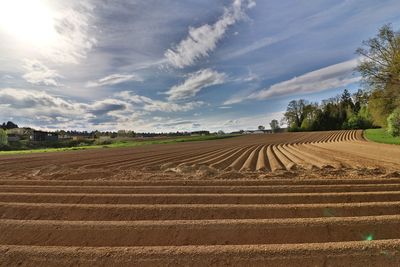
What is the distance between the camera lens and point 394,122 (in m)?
30.1

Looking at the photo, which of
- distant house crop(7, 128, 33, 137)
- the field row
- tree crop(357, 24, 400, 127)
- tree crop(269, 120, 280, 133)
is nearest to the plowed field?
the field row

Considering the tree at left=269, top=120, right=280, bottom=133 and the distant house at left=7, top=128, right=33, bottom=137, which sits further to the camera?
the tree at left=269, top=120, right=280, bottom=133

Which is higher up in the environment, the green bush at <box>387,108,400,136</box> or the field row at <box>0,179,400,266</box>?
the green bush at <box>387,108,400,136</box>

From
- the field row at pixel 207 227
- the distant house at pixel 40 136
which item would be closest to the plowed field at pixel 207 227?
the field row at pixel 207 227

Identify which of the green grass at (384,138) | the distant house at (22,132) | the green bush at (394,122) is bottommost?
the green grass at (384,138)

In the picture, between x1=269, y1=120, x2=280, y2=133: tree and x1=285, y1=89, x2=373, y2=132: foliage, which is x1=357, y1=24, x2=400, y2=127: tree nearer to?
x1=285, y1=89, x2=373, y2=132: foliage

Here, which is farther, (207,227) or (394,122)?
(394,122)

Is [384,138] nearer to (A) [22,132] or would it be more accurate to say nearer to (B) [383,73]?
(B) [383,73]

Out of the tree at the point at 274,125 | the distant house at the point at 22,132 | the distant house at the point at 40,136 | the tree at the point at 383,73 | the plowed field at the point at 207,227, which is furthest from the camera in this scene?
the tree at the point at 274,125

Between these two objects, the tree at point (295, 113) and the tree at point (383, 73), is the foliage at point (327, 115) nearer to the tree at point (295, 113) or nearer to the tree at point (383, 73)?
the tree at point (295, 113)

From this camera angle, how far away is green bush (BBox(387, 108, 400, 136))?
96.9 feet

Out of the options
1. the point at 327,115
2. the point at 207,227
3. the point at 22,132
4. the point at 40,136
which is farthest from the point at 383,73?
the point at 22,132

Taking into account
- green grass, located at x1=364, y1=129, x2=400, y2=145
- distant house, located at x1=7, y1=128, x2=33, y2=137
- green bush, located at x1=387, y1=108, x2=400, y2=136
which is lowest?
green grass, located at x1=364, y1=129, x2=400, y2=145

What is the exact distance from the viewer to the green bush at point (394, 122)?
2952 centimetres
